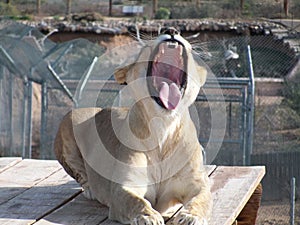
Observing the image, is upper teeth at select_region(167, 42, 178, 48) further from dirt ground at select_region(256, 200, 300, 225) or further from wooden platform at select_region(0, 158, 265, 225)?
dirt ground at select_region(256, 200, 300, 225)

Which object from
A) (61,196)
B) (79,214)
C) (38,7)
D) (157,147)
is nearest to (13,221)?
(79,214)

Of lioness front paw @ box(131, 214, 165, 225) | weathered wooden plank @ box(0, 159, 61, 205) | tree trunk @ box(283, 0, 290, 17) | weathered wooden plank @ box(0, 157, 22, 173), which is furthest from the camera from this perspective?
tree trunk @ box(283, 0, 290, 17)

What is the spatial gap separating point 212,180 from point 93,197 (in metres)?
1.00

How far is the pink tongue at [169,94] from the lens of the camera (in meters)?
4.68

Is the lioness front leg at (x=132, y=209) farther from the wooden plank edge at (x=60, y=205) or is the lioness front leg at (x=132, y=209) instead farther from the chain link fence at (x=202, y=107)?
the chain link fence at (x=202, y=107)

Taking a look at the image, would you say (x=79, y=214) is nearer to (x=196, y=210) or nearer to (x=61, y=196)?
(x=61, y=196)

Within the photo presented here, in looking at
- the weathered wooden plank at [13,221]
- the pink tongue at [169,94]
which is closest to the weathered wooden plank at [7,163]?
the weathered wooden plank at [13,221]

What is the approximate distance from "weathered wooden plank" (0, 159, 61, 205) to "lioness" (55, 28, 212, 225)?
683mm

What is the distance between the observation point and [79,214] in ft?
16.5

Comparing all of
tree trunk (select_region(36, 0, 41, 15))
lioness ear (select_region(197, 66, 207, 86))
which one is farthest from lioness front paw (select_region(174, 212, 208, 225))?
tree trunk (select_region(36, 0, 41, 15))

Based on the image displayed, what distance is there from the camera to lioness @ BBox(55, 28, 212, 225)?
4.69m

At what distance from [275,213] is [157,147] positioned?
20.8 feet

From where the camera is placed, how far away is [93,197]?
5344 mm

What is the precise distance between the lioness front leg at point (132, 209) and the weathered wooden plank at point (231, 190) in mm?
416
